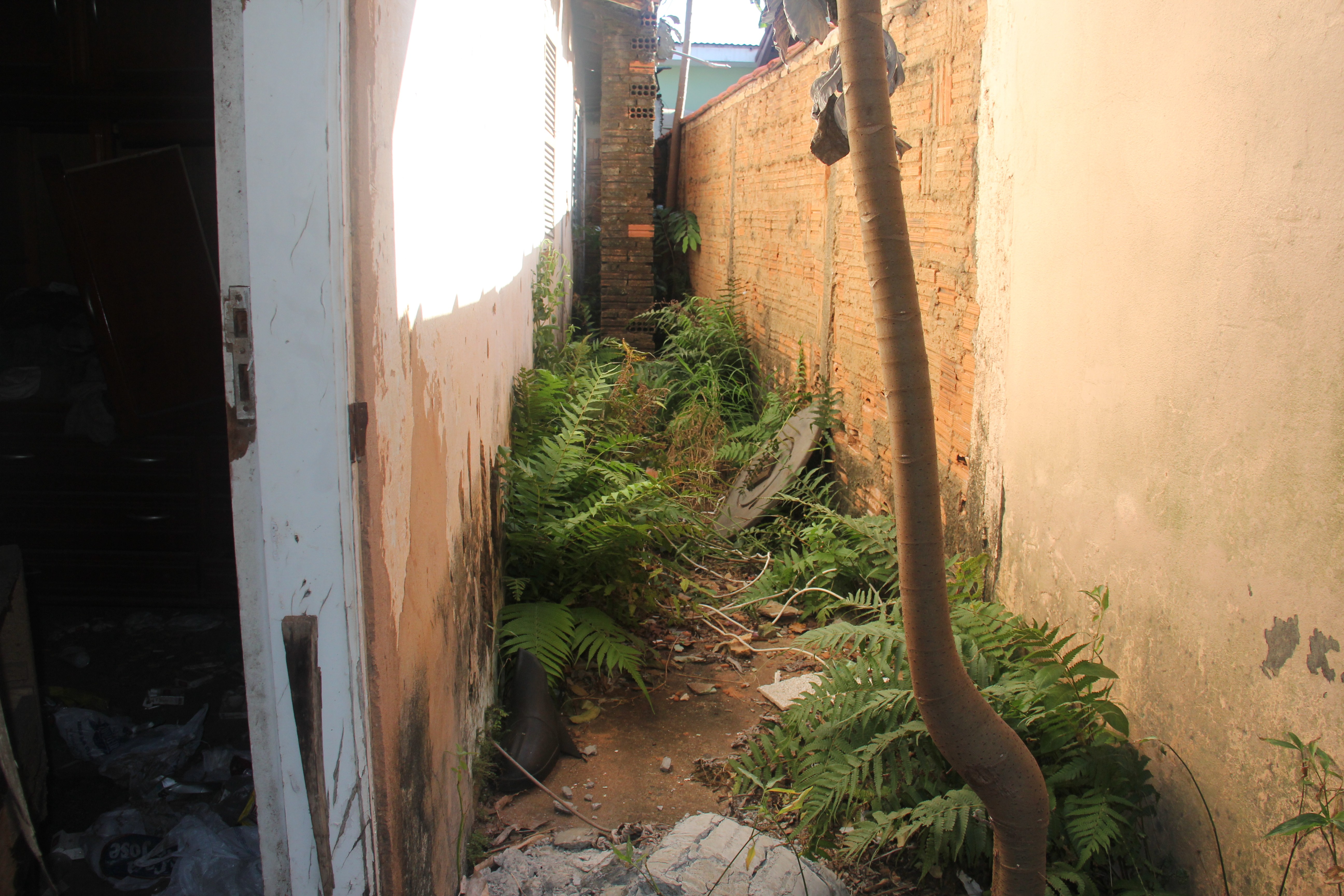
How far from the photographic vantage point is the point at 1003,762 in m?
1.48

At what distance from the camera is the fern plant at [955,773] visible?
196 centimetres

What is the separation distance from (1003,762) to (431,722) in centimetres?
115

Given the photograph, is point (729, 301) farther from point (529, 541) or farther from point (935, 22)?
point (529, 541)

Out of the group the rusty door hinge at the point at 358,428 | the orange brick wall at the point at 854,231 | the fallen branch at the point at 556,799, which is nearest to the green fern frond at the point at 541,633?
the fallen branch at the point at 556,799

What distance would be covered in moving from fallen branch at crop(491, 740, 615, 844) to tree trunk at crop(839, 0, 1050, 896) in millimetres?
1181

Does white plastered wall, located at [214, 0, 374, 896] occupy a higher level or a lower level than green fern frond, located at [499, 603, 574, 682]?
higher

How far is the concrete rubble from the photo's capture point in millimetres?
2014

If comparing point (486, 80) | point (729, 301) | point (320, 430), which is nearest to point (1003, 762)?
point (320, 430)

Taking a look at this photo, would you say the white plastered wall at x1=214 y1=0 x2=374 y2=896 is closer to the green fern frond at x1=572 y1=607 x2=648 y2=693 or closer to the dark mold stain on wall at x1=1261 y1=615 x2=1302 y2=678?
the dark mold stain on wall at x1=1261 y1=615 x2=1302 y2=678

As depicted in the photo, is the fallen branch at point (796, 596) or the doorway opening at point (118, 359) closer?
the doorway opening at point (118, 359)

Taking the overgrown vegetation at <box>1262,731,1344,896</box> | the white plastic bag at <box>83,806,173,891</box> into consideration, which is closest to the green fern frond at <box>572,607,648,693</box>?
the white plastic bag at <box>83,806,173,891</box>

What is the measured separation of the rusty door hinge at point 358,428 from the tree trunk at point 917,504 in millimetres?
803

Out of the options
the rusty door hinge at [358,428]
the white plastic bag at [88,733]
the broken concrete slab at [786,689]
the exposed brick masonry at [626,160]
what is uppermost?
the exposed brick masonry at [626,160]

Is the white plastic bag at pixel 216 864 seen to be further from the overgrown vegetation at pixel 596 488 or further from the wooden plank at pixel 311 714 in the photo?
the overgrown vegetation at pixel 596 488
